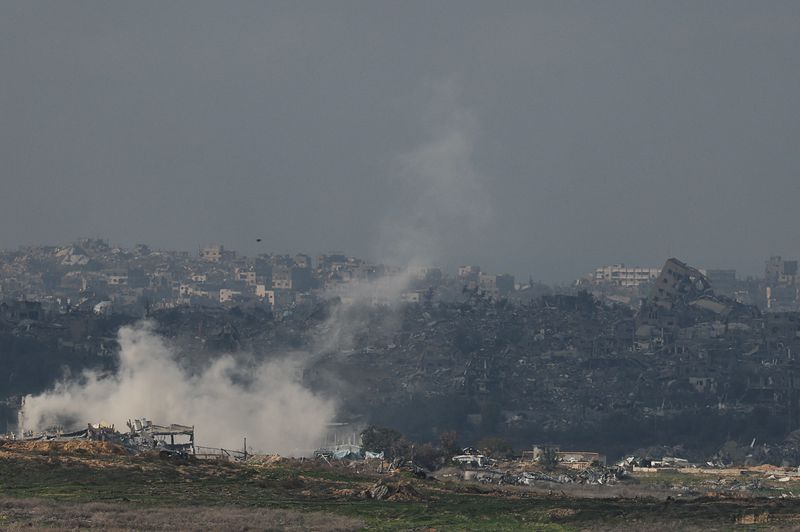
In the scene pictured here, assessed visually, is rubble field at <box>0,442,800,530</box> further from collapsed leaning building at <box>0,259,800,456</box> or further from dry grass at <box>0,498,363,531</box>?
collapsed leaning building at <box>0,259,800,456</box>

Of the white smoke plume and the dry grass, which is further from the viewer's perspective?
the white smoke plume

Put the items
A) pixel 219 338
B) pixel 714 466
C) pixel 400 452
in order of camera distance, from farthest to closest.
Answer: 1. pixel 219 338
2. pixel 714 466
3. pixel 400 452

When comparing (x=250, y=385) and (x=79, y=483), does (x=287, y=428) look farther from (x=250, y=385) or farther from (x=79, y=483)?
(x=79, y=483)

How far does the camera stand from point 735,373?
186 metres

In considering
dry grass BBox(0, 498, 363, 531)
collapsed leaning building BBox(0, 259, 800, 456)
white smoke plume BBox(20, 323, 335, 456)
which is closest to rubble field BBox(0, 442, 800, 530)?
dry grass BBox(0, 498, 363, 531)

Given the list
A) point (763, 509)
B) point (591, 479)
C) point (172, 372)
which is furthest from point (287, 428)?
point (763, 509)

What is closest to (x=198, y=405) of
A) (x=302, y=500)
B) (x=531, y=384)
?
(x=531, y=384)

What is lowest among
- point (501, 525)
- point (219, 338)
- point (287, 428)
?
point (501, 525)

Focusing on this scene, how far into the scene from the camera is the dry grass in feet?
155

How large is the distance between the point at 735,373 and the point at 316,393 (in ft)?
155

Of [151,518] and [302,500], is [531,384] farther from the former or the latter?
[151,518]

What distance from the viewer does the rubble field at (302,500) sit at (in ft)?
162

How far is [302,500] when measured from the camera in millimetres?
57188

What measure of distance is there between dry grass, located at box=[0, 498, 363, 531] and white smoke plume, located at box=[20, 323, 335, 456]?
54.3m
